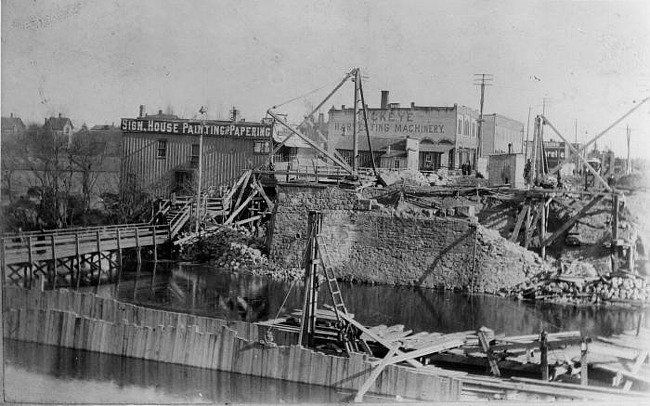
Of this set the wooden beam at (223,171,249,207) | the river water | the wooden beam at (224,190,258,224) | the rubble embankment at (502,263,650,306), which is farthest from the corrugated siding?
the rubble embankment at (502,263,650,306)

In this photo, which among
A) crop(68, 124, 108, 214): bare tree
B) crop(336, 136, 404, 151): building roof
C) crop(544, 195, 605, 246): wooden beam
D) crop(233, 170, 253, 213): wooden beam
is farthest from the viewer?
crop(336, 136, 404, 151): building roof

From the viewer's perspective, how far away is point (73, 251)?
2766 centimetres

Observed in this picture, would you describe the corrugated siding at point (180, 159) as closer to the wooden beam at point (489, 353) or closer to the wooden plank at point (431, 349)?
the wooden plank at point (431, 349)

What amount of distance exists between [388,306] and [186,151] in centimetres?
1893

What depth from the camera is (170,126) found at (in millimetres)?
39531

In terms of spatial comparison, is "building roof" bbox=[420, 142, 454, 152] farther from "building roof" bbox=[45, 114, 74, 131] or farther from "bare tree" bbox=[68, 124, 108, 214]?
"building roof" bbox=[45, 114, 74, 131]

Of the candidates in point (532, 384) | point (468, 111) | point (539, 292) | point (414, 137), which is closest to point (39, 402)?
point (532, 384)

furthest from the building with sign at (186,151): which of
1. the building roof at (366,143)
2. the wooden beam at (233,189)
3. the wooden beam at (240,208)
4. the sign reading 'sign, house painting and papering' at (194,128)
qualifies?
the building roof at (366,143)

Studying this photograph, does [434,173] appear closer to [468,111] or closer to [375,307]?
[468,111]

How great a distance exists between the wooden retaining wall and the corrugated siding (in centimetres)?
1929

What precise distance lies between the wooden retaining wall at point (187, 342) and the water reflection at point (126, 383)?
234 millimetres

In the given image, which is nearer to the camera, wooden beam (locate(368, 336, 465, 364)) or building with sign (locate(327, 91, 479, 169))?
wooden beam (locate(368, 336, 465, 364))

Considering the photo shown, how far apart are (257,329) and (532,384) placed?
686 cm

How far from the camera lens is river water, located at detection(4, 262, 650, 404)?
51.4ft
